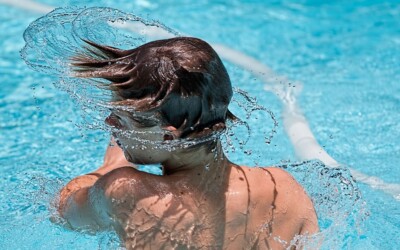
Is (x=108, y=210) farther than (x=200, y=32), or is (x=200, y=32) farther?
(x=200, y=32)

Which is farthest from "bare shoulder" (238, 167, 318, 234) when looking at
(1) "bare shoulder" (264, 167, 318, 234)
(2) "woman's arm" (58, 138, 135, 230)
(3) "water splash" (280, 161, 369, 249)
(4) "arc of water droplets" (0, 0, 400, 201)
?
(4) "arc of water droplets" (0, 0, 400, 201)

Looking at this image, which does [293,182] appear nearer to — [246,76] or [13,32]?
[246,76]

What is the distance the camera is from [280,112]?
4609 millimetres

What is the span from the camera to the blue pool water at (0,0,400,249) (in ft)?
10.4

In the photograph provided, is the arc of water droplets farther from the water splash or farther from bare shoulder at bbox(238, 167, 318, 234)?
bare shoulder at bbox(238, 167, 318, 234)

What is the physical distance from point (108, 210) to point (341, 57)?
353 centimetres

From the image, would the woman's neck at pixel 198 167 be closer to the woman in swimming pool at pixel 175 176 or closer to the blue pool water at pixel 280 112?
the woman in swimming pool at pixel 175 176

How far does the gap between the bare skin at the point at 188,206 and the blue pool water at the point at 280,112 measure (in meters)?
0.14

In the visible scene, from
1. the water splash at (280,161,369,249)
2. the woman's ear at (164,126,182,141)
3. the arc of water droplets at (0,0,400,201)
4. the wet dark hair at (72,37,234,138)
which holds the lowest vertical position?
the arc of water droplets at (0,0,400,201)

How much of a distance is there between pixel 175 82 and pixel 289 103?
275 centimetres

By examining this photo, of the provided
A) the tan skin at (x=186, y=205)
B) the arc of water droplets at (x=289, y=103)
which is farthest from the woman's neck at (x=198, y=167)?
the arc of water droplets at (x=289, y=103)

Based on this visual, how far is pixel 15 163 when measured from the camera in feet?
13.0

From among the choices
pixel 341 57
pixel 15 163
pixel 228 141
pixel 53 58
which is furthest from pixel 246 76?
pixel 53 58

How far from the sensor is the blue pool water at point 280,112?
3.17 meters
